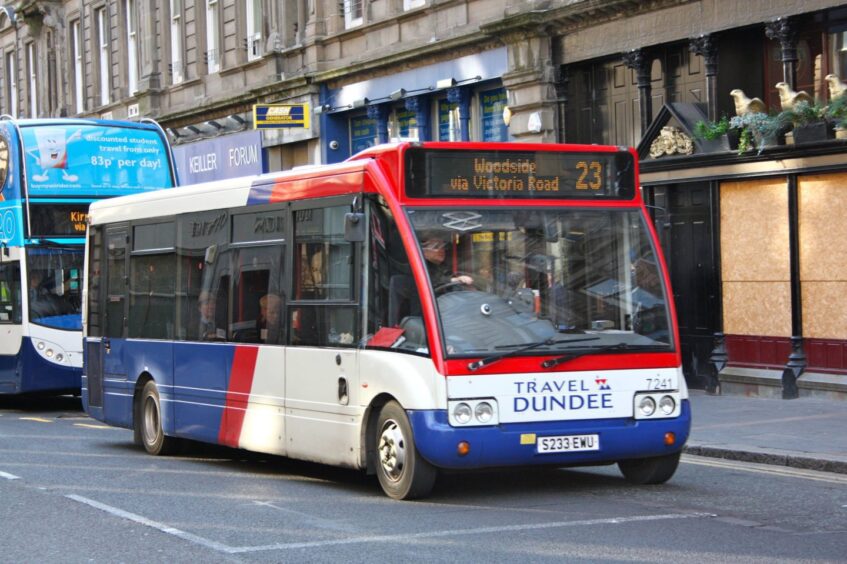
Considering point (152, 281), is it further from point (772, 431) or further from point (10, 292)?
point (10, 292)

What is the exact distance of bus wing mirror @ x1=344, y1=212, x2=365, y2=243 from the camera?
10.9 meters

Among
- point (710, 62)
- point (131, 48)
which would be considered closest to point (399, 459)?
point (710, 62)

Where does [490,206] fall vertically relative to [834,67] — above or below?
below

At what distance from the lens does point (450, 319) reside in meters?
10.4

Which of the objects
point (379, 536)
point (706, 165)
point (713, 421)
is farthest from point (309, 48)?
point (379, 536)

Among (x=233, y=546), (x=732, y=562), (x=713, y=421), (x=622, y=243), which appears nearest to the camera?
(x=732, y=562)

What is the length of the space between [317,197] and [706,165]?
355 inches

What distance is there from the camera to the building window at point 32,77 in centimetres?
4675

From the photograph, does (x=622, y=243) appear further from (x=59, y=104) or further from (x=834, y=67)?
(x=59, y=104)

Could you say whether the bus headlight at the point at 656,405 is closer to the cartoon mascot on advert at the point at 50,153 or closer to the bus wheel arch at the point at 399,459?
the bus wheel arch at the point at 399,459

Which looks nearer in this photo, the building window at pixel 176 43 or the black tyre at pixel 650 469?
the black tyre at pixel 650 469

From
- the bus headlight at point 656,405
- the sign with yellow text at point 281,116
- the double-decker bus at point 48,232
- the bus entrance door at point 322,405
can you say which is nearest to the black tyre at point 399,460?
the bus entrance door at point 322,405

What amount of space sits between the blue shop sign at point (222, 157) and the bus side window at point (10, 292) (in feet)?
35.9

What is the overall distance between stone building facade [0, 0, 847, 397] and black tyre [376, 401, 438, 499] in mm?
4290
